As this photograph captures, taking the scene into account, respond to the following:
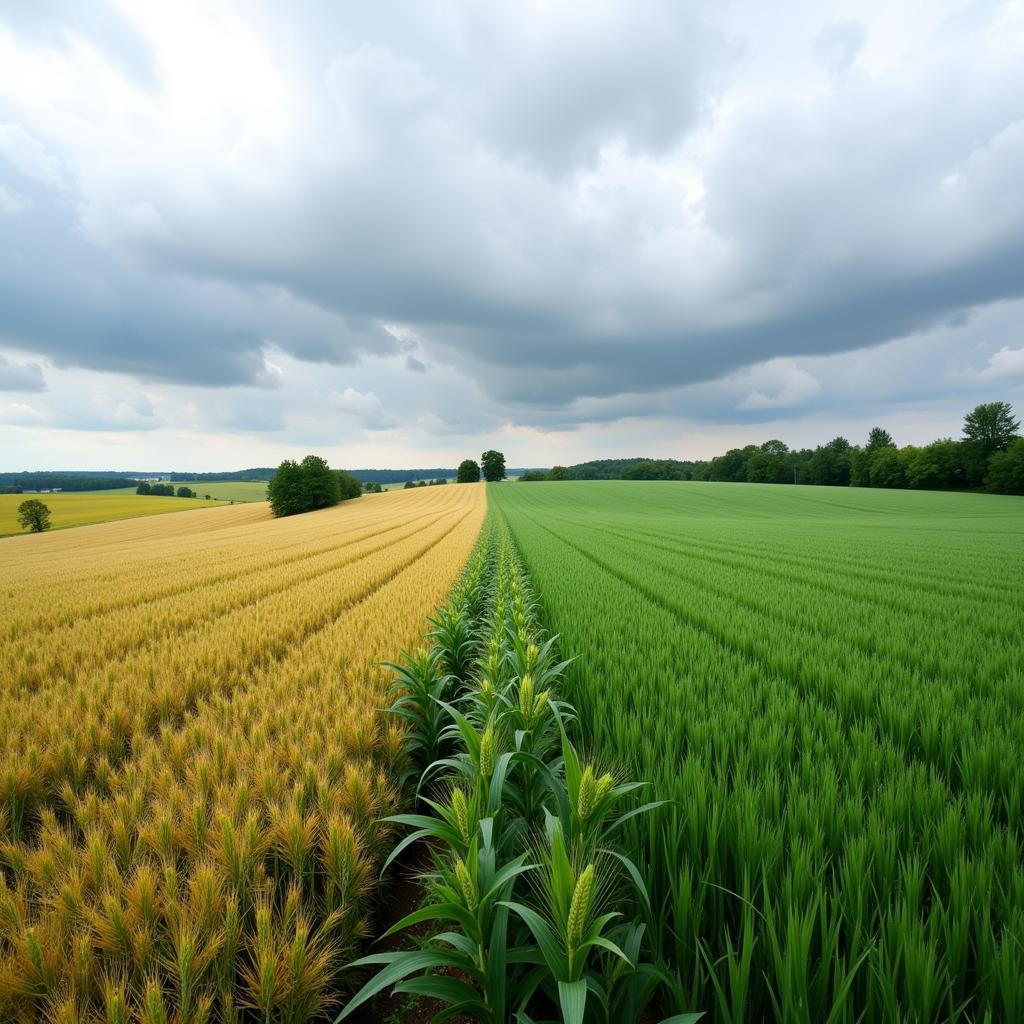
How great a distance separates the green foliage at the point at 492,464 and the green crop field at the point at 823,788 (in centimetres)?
11946

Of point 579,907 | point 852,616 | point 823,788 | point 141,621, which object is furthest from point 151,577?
point 852,616

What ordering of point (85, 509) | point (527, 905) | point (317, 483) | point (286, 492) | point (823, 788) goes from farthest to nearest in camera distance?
point (85, 509) < point (317, 483) < point (286, 492) < point (823, 788) < point (527, 905)

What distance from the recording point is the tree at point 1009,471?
6519cm

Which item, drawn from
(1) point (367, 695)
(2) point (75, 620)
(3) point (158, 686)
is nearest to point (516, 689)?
(1) point (367, 695)

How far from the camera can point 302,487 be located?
63.3 meters

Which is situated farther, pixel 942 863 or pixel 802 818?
pixel 802 818

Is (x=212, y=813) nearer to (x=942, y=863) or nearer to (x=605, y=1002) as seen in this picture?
(x=605, y=1002)

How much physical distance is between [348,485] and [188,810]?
84.1 m

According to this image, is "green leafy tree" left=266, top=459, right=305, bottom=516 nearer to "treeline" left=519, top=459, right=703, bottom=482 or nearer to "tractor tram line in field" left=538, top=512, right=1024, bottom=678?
"tractor tram line in field" left=538, top=512, right=1024, bottom=678

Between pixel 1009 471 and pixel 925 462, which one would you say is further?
pixel 925 462

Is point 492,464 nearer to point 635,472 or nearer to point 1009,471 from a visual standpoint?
point 635,472

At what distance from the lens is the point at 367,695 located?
437cm

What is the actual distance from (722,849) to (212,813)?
278 cm

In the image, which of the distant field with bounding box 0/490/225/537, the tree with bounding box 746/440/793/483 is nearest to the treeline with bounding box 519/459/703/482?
the tree with bounding box 746/440/793/483
